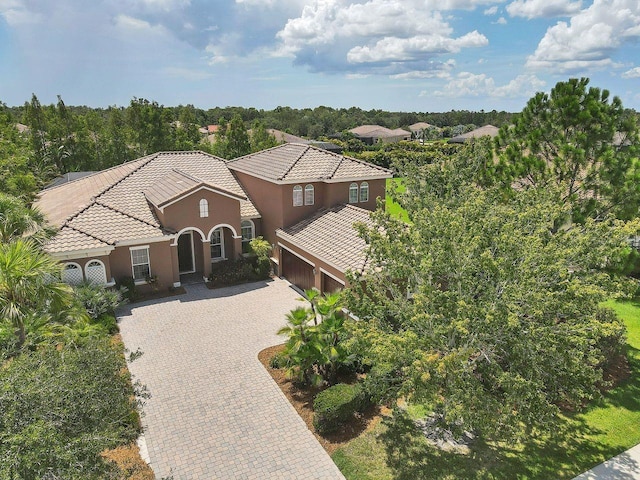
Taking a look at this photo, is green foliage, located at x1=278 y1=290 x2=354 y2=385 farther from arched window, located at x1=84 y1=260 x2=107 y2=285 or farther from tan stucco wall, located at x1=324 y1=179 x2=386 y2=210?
tan stucco wall, located at x1=324 y1=179 x2=386 y2=210

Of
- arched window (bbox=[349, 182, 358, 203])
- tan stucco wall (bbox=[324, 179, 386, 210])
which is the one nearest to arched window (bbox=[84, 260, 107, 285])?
tan stucco wall (bbox=[324, 179, 386, 210])

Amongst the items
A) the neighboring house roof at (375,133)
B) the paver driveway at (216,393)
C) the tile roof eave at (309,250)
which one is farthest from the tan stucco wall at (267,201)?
the neighboring house roof at (375,133)

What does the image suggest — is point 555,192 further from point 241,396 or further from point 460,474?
point 241,396

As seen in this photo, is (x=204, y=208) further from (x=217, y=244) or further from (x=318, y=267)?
(x=318, y=267)

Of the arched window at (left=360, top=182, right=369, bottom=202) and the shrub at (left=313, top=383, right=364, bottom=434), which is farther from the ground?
the arched window at (left=360, top=182, right=369, bottom=202)

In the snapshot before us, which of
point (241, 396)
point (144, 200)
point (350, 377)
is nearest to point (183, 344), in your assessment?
point (241, 396)

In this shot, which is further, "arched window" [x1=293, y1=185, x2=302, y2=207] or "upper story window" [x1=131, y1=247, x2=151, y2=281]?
"arched window" [x1=293, y1=185, x2=302, y2=207]

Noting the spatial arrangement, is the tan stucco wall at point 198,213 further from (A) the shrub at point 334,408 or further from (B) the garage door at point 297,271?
(A) the shrub at point 334,408

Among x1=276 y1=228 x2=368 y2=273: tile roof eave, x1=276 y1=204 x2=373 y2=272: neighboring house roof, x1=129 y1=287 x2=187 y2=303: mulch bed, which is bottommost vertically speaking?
x1=129 y1=287 x2=187 y2=303: mulch bed
